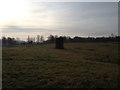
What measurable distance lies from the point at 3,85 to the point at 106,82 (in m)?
4.16

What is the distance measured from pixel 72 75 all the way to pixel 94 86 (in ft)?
6.61

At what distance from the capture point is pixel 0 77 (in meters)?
9.32

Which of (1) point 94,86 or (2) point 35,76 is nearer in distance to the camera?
(1) point 94,86

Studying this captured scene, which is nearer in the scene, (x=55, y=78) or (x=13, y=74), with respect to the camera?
(x=55, y=78)

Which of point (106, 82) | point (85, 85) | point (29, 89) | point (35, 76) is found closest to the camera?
point (29, 89)

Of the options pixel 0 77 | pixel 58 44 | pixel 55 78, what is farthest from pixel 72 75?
pixel 58 44

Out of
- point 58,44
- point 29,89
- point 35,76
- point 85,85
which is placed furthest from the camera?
point 58,44

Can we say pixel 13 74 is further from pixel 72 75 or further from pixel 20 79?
pixel 72 75

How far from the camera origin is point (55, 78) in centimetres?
927

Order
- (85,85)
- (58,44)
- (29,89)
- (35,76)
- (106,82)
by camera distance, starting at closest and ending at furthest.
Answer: (29,89) < (85,85) < (106,82) < (35,76) < (58,44)

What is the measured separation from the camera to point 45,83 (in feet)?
27.7

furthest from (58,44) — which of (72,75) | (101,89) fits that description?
(101,89)

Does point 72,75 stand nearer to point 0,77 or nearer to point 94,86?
point 94,86

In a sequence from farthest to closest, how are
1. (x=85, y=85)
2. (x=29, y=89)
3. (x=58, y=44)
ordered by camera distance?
(x=58, y=44), (x=85, y=85), (x=29, y=89)
